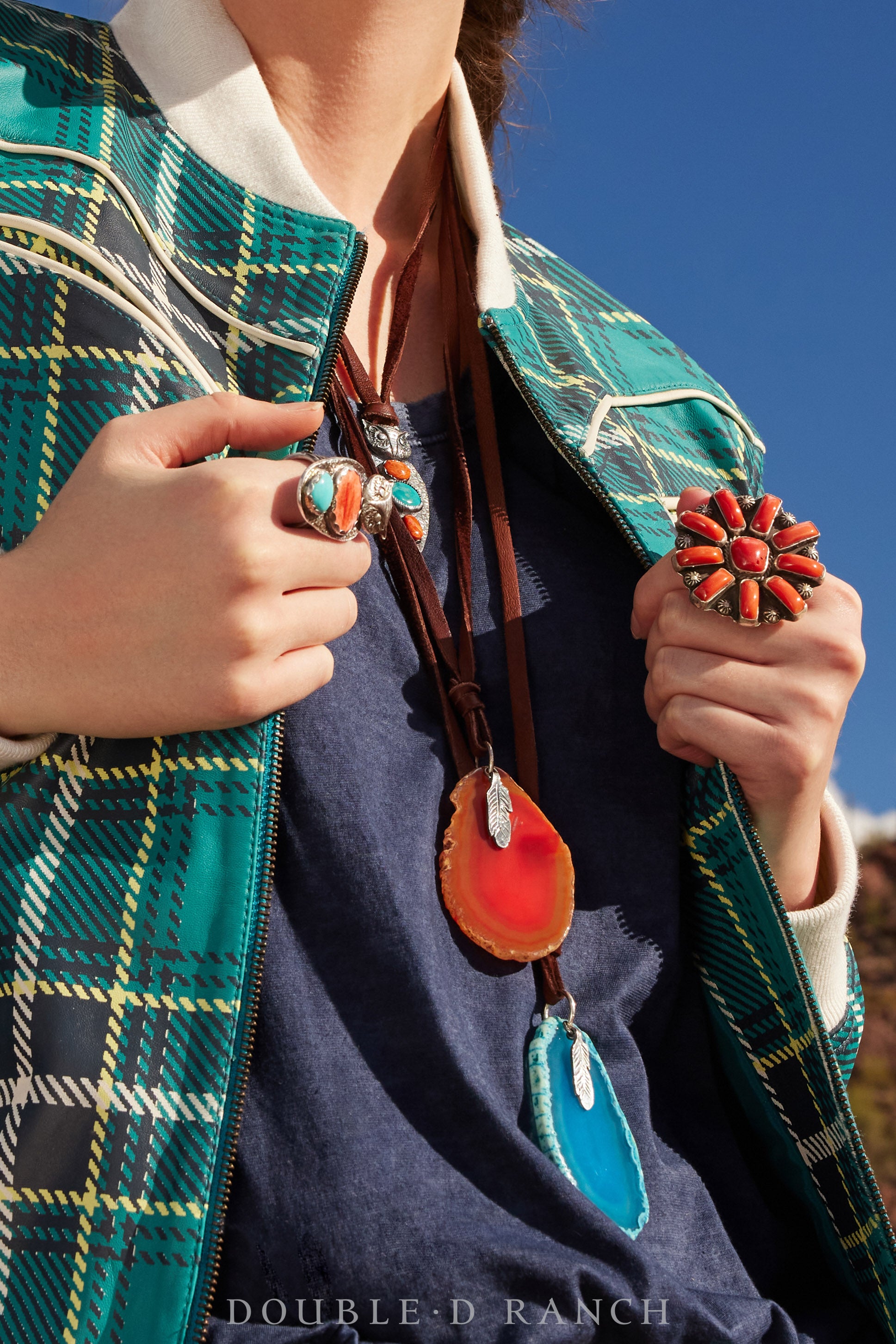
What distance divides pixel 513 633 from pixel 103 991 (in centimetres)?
76

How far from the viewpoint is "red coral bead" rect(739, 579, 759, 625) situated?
1.54 metres

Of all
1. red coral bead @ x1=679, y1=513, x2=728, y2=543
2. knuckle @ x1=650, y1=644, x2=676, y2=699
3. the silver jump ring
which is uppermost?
red coral bead @ x1=679, y1=513, x2=728, y2=543

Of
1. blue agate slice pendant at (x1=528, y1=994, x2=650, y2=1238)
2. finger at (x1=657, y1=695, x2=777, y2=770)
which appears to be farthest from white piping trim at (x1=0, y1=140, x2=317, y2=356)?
blue agate slice pendant at (x1=528, y1=994, x2=650, y2=1238)

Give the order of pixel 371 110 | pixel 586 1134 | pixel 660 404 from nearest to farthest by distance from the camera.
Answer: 1. pixel 586 1134
2. pixel 371 110
3. pixel 660 404

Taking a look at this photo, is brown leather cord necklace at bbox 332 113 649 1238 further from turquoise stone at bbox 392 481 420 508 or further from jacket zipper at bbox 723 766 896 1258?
jacket zipper at bbox 723 766 896 1258

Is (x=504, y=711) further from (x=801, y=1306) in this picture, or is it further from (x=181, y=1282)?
(x=801, y=1306)

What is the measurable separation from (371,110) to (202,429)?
862 millimetres

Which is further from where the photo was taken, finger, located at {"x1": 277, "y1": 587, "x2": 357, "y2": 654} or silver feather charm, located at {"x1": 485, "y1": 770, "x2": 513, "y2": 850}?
silver feather charm, located at {"x1": 485, "y1": 770, "x2": 513, "y2": 850}

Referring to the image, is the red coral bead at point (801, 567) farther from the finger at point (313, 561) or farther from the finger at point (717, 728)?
the finger at point (313, 561)

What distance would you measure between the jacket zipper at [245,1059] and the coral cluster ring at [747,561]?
1.99 ft

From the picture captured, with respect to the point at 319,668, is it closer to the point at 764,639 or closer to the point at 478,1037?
the point at 478,1037

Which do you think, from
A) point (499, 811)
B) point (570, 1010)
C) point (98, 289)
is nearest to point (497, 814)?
point (499, 811)

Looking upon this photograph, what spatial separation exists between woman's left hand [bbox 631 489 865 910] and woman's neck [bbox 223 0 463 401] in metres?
0.59

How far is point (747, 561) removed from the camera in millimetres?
1544
